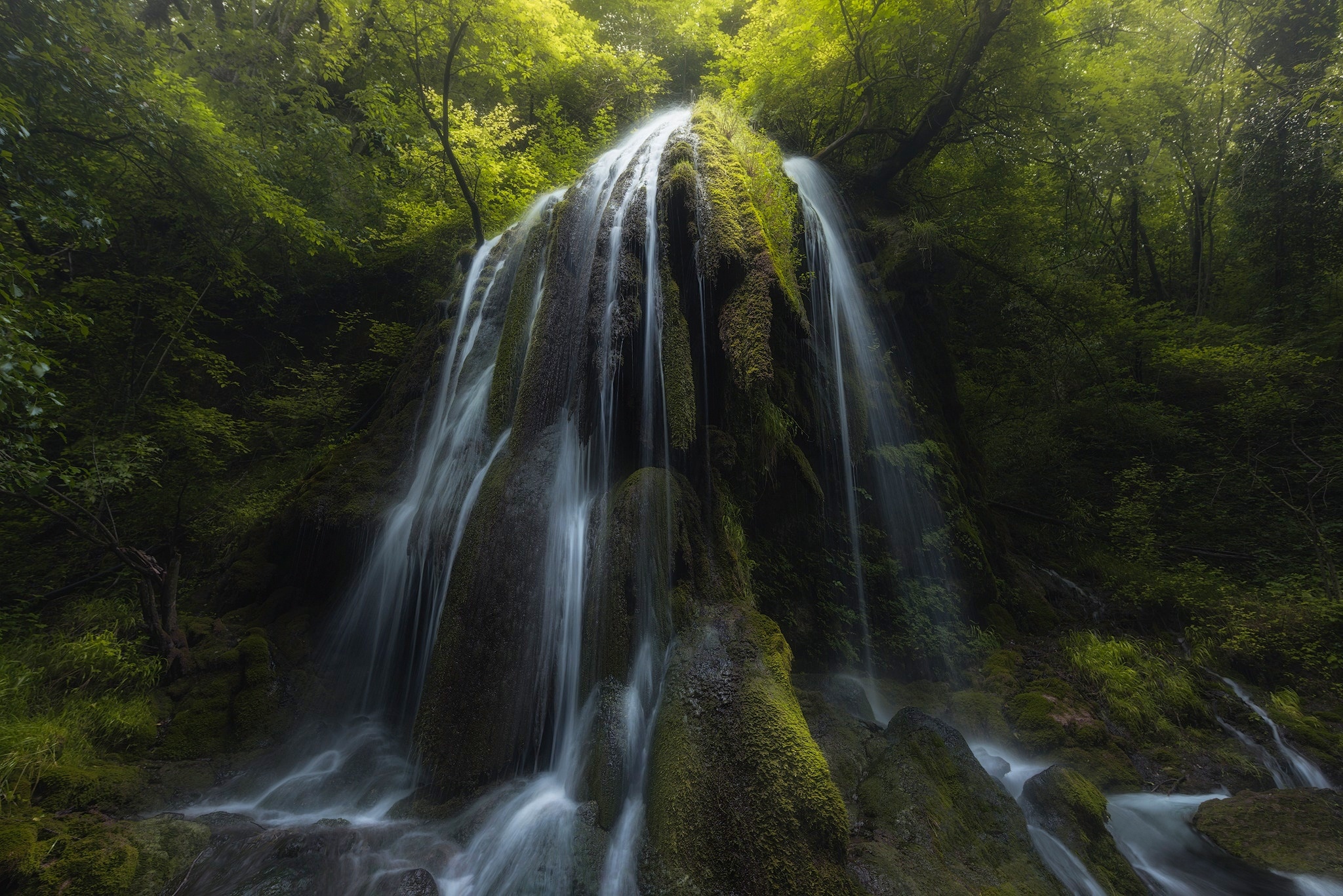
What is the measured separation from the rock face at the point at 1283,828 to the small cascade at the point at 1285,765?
2.82ft

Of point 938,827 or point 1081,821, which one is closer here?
point 938,827

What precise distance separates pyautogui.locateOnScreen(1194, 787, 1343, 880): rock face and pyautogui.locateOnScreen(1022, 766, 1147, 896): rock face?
0.73 meters

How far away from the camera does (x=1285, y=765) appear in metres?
4.89

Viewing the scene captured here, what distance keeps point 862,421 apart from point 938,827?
192 inches

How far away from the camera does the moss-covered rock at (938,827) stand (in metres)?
2.84

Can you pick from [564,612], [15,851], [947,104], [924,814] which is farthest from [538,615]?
[947,104]

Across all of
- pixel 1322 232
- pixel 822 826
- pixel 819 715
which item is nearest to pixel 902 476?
pixel 819 715

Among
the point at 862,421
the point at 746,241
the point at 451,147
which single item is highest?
the point at 451,147

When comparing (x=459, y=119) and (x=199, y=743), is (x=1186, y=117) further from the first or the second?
(x=199, y=743)

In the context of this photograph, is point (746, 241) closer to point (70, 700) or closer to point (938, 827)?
point (938, 827)

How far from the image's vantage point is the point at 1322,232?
847cm

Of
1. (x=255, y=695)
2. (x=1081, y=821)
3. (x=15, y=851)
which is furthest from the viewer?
(x=255, y=695)

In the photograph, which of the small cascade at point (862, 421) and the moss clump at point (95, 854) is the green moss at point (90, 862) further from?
the small cascade at point (862, 421)

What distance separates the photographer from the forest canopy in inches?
239
